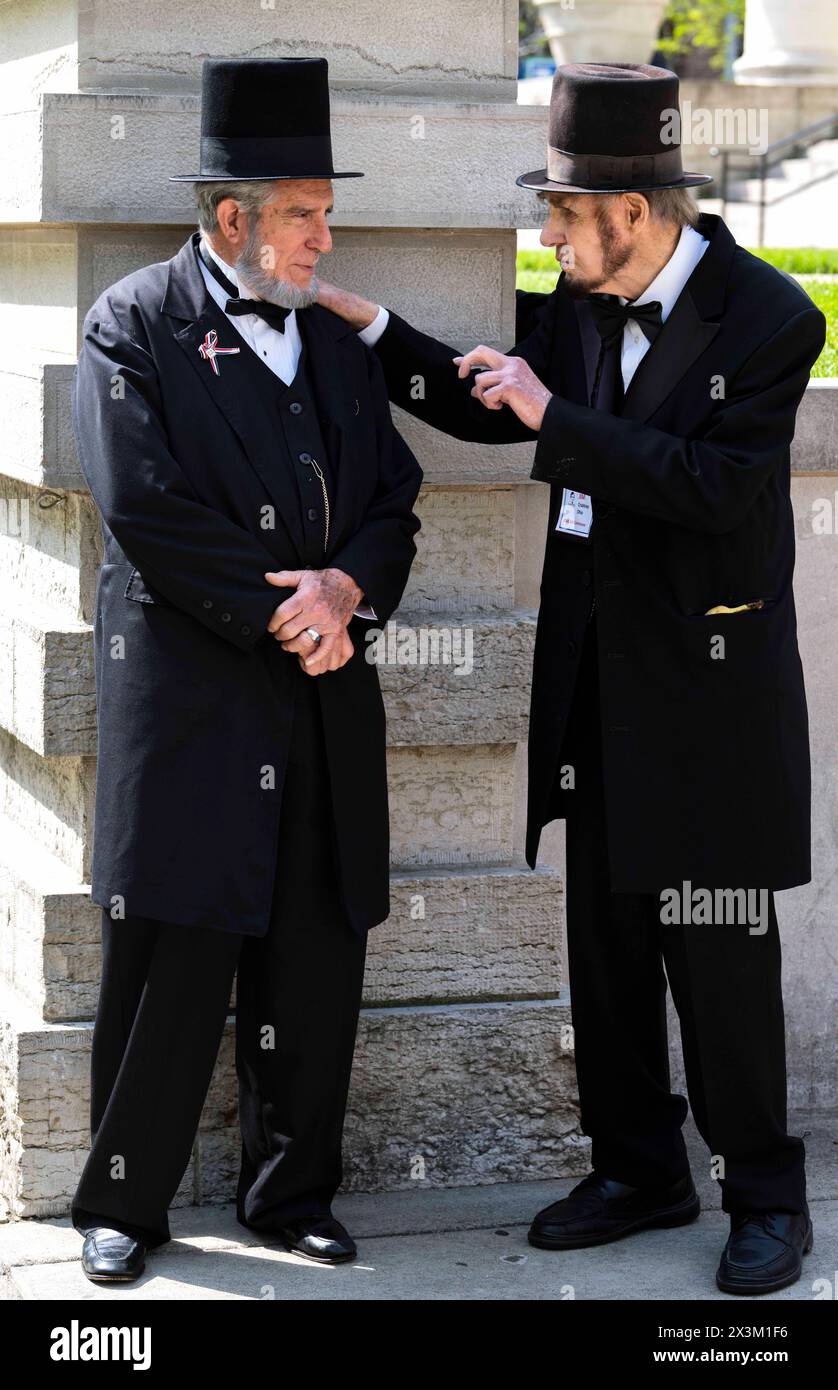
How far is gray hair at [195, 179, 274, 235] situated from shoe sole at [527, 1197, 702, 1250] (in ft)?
7.27

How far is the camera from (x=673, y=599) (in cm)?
391

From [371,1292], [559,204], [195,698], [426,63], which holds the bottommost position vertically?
[371,1292]

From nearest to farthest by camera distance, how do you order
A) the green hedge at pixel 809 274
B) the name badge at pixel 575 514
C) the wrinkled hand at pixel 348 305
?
the name badge at pixel 575 514 < the wrinkled hand at pixel 348 305 < the green hedge at pixel 809 274

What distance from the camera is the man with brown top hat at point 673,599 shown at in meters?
3.80

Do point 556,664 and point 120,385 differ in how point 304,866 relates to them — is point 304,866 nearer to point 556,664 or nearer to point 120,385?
point 556,664

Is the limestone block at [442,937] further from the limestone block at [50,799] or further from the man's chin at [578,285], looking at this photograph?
the man's chin at [578,285]

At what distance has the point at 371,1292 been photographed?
3945mm

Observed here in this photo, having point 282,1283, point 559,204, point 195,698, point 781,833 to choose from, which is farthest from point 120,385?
point 282,1283

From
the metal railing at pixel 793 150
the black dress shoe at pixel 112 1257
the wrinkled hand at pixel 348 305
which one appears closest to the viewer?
the black dress shoe at pixel 112 1257

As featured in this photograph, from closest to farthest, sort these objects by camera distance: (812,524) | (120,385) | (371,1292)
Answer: (120,385) → (371,1292) → (812,524)

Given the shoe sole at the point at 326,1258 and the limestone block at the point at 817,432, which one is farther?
the limestone block at the point at 817,432

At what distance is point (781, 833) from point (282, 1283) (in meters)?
1.36

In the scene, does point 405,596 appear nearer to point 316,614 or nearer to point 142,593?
point 316,614

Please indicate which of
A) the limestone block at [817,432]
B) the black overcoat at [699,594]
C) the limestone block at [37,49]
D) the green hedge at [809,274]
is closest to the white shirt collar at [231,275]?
the limestone block at [37,49]
